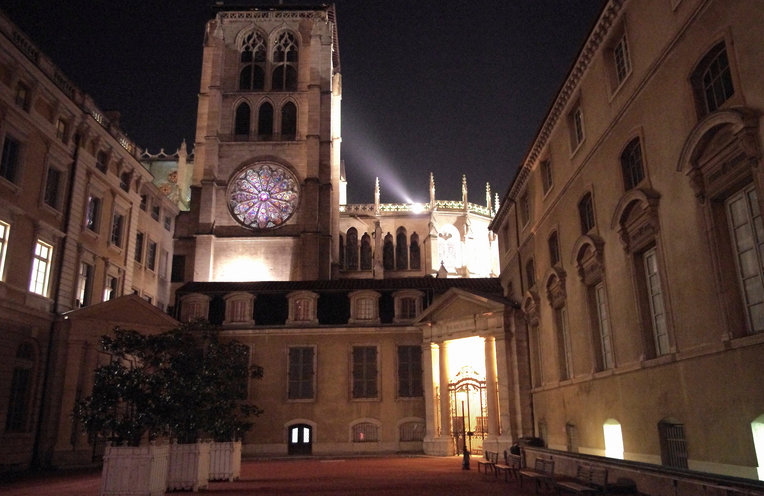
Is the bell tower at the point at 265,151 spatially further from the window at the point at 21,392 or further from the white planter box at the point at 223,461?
the white planter box at the point at 223,461

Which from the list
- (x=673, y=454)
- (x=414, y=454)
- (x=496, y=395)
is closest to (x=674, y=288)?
(x=673, y=454)

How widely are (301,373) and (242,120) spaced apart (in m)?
26.0

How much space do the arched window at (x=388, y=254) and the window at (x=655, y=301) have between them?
1744 inches

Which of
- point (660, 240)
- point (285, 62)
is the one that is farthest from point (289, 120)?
point (660, 240)

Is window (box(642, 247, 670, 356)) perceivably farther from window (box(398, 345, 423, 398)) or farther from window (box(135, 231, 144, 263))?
window (box(135, 231, 144, 263))

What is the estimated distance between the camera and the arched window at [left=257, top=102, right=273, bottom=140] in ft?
161

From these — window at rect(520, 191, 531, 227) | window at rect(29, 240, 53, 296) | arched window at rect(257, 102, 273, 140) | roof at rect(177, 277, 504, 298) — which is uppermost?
arched window at rect(257, 102, 273, 140)

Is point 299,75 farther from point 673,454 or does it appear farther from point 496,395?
point 673,454

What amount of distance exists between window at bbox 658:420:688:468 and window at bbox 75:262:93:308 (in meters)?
23.2

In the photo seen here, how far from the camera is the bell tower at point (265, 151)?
147 feet

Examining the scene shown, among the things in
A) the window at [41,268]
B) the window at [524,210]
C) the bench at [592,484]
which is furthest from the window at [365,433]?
the bench at [592,484]

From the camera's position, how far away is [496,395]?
26.6 metres

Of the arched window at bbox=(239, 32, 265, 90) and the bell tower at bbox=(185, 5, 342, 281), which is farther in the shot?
the arched window at bbox=(239, 32, 265, 90)

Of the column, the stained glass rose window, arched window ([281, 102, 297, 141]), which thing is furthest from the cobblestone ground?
arched window ([281, 102, 297, 141])
